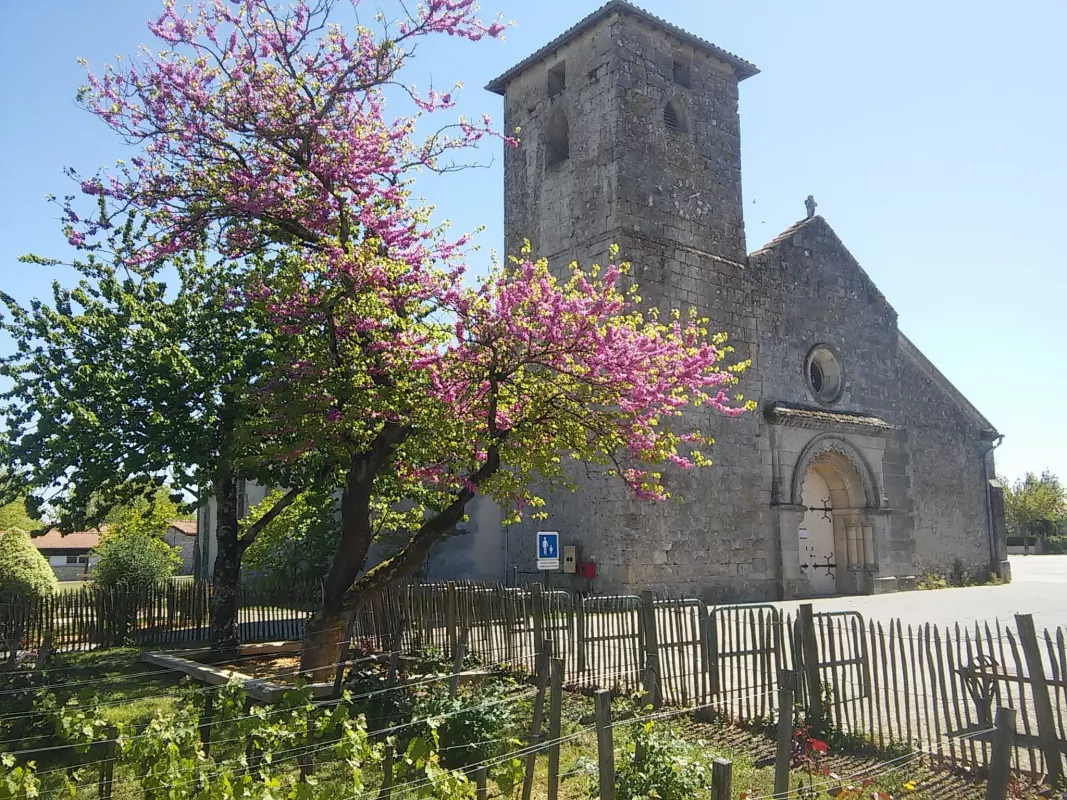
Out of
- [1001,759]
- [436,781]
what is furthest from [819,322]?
[436,781]

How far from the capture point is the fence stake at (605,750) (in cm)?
497

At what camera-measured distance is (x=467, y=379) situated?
9094 mm

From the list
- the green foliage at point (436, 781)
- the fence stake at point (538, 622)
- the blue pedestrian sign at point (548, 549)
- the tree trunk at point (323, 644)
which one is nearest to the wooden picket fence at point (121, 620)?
the blue pedestrian sign at point (548, 549)

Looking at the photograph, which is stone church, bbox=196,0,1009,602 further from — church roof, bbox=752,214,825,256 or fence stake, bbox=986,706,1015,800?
fence stake, bbox=986,706,1015,800

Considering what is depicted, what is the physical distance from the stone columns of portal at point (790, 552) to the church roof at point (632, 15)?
33.6 feet

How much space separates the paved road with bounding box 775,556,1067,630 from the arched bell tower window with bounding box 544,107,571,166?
1078 centimetres

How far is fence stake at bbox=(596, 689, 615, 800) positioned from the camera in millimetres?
4969

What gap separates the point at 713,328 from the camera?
59.0 feet

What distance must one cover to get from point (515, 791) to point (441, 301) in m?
5.12

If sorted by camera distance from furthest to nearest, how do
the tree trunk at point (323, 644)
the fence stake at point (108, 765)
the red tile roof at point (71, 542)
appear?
1. the red tile roof at point (71, 542)
2. the tree trunk at point (323, 644)
3. the fence stake at point (108, 765)

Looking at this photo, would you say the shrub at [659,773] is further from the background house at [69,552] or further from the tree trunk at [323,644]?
the background house at [69,552]

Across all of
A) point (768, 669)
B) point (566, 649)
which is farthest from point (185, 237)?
point (768, 669)

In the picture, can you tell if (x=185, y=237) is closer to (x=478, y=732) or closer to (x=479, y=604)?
(x=479, y=604)

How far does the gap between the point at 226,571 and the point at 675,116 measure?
1320 centimetres
